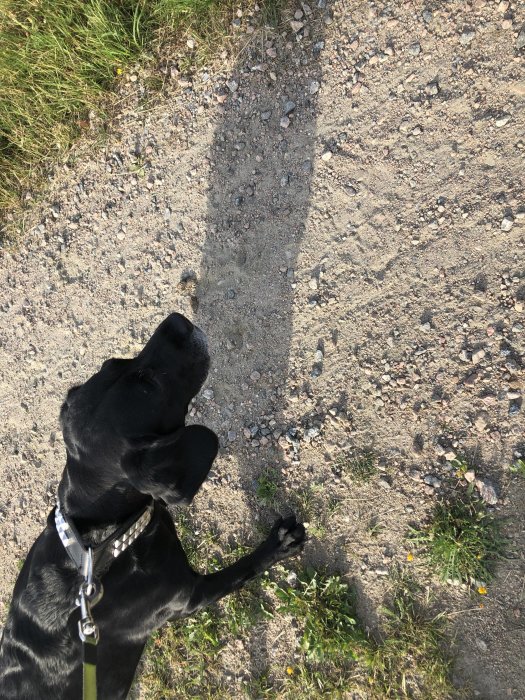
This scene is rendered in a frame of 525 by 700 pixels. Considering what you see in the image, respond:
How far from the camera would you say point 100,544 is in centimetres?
290

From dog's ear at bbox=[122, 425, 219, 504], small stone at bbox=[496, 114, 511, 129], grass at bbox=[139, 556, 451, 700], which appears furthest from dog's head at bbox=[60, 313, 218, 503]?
small stone at bbox=[496, 114, 511, 129]

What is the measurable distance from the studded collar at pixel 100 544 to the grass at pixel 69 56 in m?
3.09

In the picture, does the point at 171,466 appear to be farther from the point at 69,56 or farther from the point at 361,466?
the point at 69,56

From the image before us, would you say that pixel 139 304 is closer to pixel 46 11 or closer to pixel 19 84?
pixel 19 84

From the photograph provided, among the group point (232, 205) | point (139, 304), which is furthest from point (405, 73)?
point (139, 304)

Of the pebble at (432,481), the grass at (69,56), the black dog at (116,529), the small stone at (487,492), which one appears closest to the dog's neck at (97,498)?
the black dog at (116,529)

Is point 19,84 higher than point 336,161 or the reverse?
higher

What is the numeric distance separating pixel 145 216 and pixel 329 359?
71.7 inches

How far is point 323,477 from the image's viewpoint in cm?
378

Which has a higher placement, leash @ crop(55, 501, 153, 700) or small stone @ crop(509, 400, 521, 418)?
leash @ crop(55, 501, 153, 700)

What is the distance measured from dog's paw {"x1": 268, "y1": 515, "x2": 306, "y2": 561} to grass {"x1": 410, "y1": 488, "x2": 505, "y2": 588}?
0.78 metres

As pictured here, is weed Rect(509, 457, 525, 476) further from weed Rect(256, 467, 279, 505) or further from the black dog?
the black dog

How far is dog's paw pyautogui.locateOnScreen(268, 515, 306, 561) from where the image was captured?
369cm

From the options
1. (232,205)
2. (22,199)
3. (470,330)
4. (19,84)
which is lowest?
(470,330)
